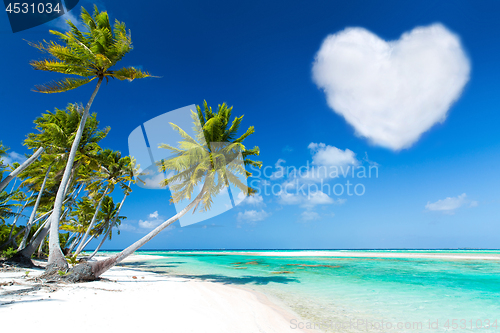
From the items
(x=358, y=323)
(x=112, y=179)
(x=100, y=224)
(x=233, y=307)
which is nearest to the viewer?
(x=358, y=323)

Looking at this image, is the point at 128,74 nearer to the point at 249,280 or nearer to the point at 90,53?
the point at 90,53

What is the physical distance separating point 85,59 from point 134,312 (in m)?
9.25

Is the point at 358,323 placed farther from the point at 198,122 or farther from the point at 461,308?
the point at 198,122

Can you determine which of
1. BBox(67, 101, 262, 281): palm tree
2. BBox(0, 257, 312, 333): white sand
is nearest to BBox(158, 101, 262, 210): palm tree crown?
BBox(67, 101, 262, 281): palm tree

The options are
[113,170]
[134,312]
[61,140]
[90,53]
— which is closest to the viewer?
[134,312]

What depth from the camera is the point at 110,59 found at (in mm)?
9125

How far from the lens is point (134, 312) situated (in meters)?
4.87

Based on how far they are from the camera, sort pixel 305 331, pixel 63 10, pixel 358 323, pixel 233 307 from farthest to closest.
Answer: pixel 63 10 → pixel 233 307 → pixel 358 323 → pixel 305 331

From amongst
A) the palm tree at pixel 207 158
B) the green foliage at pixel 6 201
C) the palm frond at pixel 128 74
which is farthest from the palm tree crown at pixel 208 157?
the green foliage at pixel 6 201

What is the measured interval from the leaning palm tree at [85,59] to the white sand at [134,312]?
3.49 m

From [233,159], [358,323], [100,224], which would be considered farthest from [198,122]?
[100,224]

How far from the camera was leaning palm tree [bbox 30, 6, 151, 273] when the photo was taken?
8.44m

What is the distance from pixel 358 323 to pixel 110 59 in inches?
479

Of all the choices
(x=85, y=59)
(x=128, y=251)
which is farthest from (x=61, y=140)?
(x=128, y=251)
